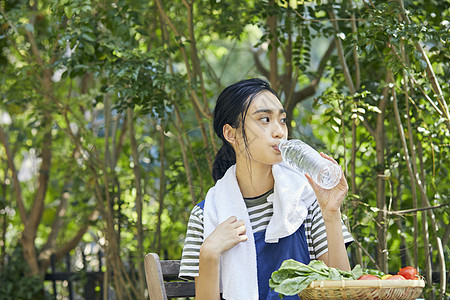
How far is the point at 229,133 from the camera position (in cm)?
218

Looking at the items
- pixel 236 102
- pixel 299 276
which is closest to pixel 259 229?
pixel 236 102

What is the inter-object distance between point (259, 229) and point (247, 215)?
8 cm

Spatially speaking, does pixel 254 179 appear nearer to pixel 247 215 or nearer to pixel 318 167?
pixel 247 215

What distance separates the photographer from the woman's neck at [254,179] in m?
2.13

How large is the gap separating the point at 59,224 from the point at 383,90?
3.29 m

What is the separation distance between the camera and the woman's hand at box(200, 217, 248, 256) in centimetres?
186

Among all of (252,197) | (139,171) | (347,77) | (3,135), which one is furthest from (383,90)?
(3,135)

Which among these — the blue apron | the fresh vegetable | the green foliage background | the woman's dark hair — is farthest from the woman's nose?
the green foliage background

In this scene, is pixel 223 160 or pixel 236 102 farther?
pixel 223 160

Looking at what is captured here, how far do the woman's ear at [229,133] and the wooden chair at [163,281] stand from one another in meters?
0.51

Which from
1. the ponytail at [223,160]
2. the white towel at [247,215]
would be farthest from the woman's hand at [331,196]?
the ponytail at [223,160]

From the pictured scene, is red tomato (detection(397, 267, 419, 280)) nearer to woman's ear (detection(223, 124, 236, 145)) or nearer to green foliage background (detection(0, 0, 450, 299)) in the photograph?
woman's ear (detection(223, 124, 236, 145))

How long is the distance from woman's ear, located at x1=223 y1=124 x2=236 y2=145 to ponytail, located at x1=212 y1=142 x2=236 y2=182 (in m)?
0.11

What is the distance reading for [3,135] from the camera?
15.3ft
